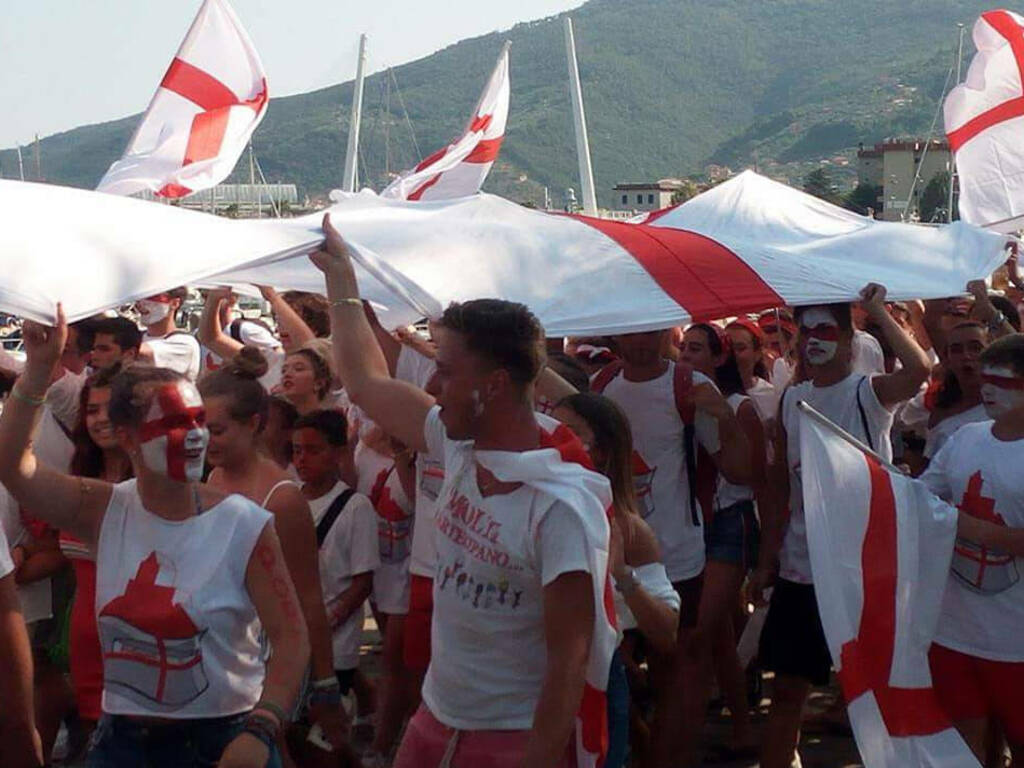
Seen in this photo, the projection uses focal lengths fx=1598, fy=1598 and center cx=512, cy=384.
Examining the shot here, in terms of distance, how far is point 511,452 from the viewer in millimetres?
3287

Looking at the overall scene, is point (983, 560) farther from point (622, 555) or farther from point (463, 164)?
point (463, 164)

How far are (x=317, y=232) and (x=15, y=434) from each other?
1.20 m

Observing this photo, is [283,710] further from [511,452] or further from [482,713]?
[511,452]

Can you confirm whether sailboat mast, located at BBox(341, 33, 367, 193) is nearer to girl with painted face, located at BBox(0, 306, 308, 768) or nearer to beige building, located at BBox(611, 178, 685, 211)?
girl with painted face, located at BBox(0, 306, 308, 768)

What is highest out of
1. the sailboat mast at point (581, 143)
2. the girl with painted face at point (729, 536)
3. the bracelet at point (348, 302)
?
the bracelet at point (348, 302)

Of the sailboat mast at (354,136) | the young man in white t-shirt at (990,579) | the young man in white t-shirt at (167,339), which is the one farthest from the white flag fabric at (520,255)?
the sailboat mast at (354,136)

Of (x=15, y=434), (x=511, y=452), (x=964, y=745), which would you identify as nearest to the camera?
(x=511, y=452)

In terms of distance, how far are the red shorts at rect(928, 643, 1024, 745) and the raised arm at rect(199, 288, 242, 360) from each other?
11.1 ft

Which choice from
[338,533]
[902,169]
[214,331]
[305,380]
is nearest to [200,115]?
[214,331]

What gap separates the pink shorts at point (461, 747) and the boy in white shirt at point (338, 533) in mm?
2034

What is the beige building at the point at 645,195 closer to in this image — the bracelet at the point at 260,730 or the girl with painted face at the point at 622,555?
the girl with painted face at the point at 622,555

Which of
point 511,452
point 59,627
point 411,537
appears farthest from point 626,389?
point 511,452

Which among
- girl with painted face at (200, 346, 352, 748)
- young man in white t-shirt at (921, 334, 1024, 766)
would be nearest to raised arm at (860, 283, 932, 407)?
young man in white t-shirt at (921, 334, 1024, 766)

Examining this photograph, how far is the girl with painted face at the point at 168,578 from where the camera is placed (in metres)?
3.51
